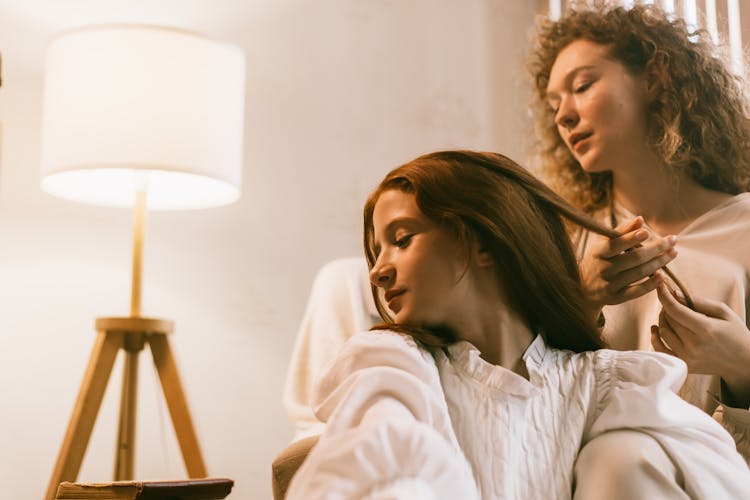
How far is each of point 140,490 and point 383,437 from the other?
422 millimetres

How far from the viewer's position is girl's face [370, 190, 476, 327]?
3.34 ft

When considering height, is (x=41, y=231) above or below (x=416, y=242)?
above

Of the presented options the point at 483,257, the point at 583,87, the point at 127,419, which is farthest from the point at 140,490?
the point at 583,87

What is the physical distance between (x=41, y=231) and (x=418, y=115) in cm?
111

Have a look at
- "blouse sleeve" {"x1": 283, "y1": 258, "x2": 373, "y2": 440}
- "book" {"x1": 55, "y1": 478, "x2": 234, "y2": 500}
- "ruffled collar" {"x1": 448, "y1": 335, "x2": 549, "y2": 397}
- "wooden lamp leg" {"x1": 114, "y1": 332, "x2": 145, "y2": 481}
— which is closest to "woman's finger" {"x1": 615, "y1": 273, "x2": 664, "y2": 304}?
"ruffled collar" {"x1": 448, "y1": 335, "x2": 549, "y2": 397}

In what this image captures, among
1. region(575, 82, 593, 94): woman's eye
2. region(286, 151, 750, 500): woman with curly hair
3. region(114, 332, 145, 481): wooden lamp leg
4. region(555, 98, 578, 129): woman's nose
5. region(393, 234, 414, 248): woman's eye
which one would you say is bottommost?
region(114, 332, 145, 481): wooden lamp leg

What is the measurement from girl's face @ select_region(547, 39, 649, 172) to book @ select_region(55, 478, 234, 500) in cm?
91

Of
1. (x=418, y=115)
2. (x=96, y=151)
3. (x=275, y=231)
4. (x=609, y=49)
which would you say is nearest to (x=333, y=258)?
(x=275, y=231)

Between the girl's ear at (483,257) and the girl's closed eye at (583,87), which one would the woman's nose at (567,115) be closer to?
the girl's closed eye at (583,87)

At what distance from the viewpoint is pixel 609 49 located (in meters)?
1.64

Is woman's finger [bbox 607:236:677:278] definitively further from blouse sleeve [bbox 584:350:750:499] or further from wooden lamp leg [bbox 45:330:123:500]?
wooden lamp leg [bbox 45:330:123:500]

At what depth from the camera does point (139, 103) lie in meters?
1.75

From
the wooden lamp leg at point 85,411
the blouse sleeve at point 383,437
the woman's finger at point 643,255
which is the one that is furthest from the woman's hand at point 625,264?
the wooden lamp leg at point 85,411

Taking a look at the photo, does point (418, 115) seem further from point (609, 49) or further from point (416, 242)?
point (416, 242)
